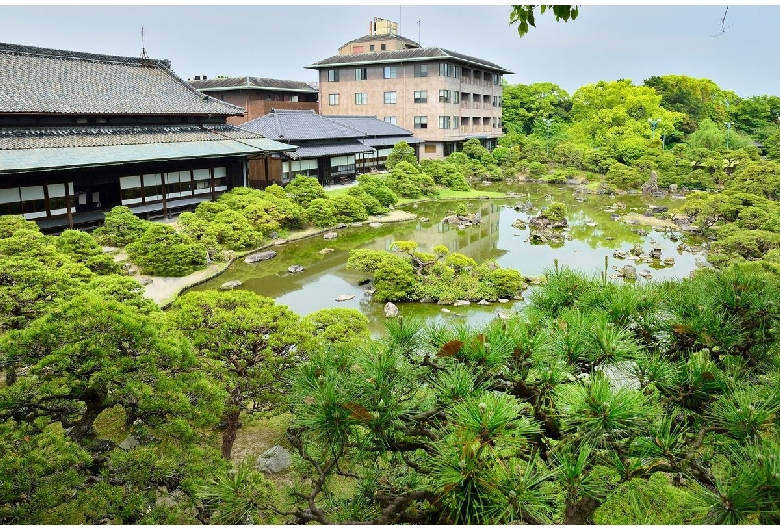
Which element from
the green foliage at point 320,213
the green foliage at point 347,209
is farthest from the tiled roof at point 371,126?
the green foliage at point 320,213

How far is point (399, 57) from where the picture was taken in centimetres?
4722

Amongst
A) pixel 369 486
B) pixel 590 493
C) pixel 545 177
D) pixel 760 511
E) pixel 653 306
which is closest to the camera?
pixel 760 511

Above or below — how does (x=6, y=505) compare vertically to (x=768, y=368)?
below

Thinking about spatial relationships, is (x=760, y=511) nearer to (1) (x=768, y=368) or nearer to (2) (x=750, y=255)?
(1) (x=768, y=368)

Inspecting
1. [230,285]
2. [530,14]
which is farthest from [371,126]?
[530,14]

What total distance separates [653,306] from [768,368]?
2.91 feet

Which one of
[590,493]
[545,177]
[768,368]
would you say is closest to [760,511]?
[590,493]

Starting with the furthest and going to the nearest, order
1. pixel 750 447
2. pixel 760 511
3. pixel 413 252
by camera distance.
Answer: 1. pixel 413 252
2. pixel 750 447
3. pixel 760 511

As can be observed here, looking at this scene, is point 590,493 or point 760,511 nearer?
point 760,511

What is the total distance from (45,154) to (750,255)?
24.3 m

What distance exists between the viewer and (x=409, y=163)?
120 feet

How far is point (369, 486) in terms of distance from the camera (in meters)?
3.96

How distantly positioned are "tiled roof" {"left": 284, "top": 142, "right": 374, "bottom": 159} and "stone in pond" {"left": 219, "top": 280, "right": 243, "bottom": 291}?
47.7 ft

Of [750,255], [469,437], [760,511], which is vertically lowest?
[750,255]
